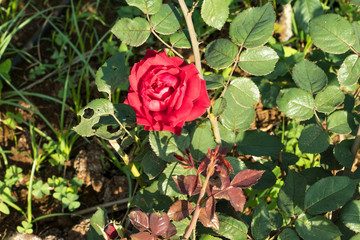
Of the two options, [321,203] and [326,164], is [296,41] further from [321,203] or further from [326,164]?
[321,203]

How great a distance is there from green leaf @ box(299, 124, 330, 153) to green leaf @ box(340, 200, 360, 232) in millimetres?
220

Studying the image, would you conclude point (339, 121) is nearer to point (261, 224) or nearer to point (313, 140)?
point (313, 140)

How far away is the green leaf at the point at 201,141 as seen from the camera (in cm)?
126

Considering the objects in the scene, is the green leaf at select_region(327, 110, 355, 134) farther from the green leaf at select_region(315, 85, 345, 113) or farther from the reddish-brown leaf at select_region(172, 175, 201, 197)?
the reddish-brown leaf at select_region(172, 175, 201, 197)

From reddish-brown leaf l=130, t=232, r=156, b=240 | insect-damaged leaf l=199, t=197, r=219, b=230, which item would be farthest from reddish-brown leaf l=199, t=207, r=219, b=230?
reddish-brown leaf l=130, t=232, r=156, b=240

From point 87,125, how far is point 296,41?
154cm

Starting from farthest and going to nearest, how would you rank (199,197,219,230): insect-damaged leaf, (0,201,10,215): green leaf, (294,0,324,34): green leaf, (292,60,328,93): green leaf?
1. (0,201,10,215): green leaf
2. (294,0,324,34): green leaf
3. (292,60,328,93): green leaf
4. (199,197,219,230): insect-damaged leaf

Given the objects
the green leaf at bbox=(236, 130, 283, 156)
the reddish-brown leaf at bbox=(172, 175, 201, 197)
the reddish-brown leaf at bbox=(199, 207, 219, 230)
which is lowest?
the green leaf at bbox=(236, 130, 283, 156)

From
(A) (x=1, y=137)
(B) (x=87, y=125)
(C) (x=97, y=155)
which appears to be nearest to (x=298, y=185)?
(B) (x=87, y=125)

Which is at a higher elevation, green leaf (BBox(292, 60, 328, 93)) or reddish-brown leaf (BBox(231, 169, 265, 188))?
green leaf (BBox(292, 60, 328, 93))

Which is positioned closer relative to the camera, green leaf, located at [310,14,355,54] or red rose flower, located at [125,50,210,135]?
red rose flower, located at [125,50,210,135]

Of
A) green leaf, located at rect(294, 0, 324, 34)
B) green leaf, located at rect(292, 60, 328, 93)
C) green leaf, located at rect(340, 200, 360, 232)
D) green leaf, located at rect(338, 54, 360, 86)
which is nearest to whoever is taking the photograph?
green leaf, located at rect(340, 200, 360, 232)

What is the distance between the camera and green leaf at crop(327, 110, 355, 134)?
1330 mm

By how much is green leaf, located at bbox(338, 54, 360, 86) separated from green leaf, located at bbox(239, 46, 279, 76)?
0.19 metres
